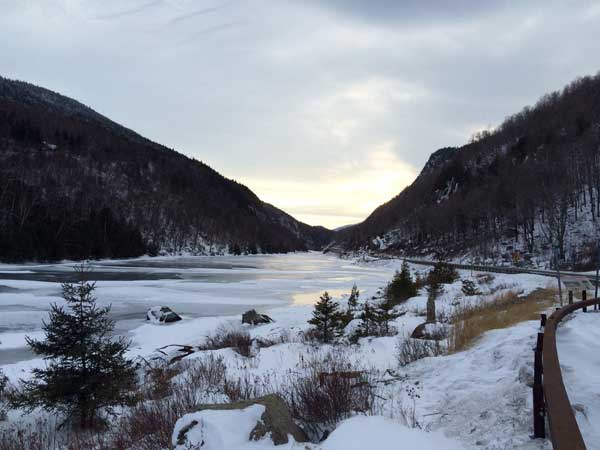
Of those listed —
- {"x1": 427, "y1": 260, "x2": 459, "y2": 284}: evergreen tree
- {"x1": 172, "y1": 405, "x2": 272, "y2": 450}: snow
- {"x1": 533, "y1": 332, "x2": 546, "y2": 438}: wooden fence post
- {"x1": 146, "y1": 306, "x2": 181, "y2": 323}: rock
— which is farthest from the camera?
{"x1": 427, "y1": 260, "x2": 459, "y2": 284}: evergreen tree

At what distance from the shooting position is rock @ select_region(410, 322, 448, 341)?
10.3 m

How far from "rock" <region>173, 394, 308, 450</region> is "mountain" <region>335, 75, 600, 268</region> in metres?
19.6

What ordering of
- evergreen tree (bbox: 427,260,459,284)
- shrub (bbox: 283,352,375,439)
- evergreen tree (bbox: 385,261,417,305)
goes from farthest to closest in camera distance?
evergreen tree (bbox: 427,260,459,284) → evergreen tree (bbox: 385,261,417,305) → shrub (bbox: 283,352,375,439)

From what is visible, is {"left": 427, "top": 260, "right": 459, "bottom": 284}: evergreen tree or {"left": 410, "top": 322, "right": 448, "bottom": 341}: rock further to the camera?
{"left": 427, "top": 260, "right": 459, "bottom": 284}: evergreen tree

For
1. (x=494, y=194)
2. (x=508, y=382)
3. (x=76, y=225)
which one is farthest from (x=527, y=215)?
(x=76, y=225)

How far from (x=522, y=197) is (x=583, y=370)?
6849cm

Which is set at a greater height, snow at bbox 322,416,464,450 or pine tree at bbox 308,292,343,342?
snow at bbox 322,416,464,450

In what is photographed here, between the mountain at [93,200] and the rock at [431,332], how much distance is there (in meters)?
65.3

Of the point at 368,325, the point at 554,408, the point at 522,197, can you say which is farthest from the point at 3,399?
the point at 522,197

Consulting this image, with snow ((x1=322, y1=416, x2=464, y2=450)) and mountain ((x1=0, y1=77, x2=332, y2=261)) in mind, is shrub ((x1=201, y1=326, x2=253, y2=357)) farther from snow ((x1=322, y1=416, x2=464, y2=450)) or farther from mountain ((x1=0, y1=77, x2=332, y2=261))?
mountain ((x1=0, y1=77, x2=332, y2=261))

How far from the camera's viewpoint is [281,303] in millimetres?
25891

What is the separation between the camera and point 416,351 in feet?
27.2

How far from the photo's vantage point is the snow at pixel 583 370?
345 centimetres

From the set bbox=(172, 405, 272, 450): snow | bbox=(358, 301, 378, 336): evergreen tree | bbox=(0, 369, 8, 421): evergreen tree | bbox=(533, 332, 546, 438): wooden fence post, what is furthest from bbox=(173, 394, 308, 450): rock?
bbox=(358, 301, 378, 336): evergreen tree
